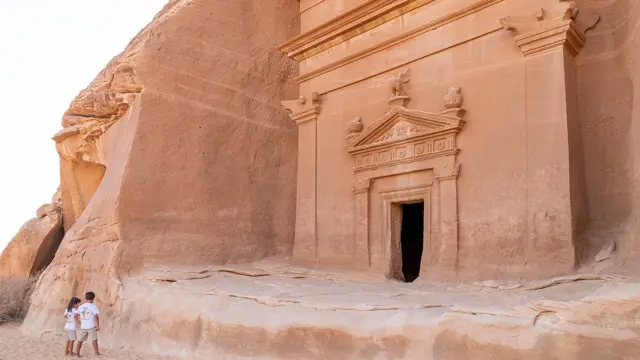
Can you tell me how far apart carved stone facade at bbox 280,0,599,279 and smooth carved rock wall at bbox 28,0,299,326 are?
3.46ft

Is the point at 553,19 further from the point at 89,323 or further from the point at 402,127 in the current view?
the point at 89,323

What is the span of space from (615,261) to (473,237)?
185 centimetres

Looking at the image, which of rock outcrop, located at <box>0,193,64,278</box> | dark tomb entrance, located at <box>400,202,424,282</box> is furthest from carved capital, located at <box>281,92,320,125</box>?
rock outcrop, located at <box>0,193,64,278</box>

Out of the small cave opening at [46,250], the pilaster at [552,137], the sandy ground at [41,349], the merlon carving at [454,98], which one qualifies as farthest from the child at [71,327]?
the small cave opening at [46,250]

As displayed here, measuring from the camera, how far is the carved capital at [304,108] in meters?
10.5

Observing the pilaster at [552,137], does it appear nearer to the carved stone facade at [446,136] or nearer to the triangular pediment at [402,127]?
the carved stone facade at [446,136]

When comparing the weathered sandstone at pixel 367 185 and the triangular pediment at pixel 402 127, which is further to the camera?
the triangular pediment at pixel 402 127

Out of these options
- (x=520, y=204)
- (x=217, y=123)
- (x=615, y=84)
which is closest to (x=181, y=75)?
(x=217, y=123)

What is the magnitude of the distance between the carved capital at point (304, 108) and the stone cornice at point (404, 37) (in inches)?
18.5

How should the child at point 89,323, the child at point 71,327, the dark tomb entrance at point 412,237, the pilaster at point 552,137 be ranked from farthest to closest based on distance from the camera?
1. the dark tomb entrance at point 412,237
2. the child at point 71,327
3. the child at point 89,323
4. the pilaster at point 552,137

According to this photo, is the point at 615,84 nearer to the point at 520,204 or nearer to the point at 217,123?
the point at 520,204

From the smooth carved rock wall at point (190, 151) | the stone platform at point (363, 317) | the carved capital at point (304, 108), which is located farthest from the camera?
the carved capital at point (304, 108)

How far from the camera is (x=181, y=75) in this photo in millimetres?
10727

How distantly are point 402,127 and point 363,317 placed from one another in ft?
13.1
